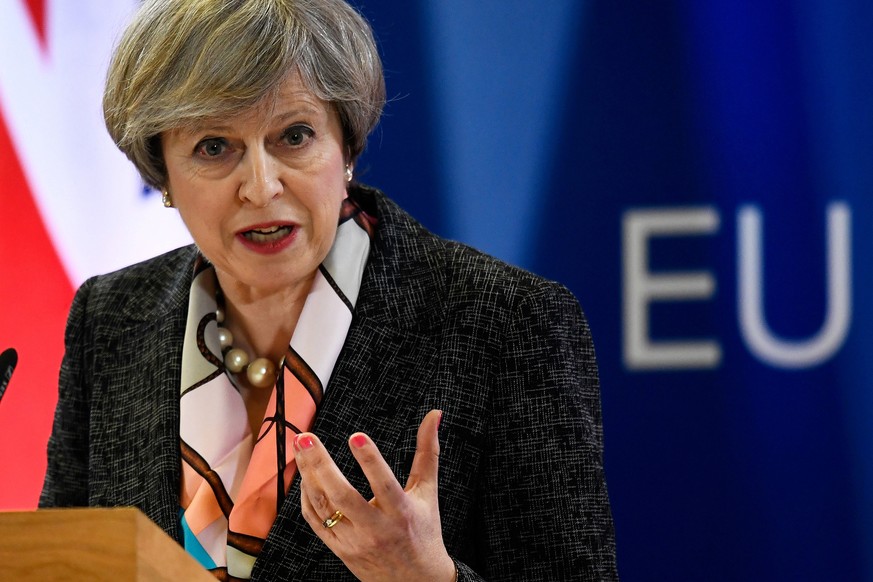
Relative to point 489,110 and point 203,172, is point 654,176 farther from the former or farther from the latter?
point 203,172

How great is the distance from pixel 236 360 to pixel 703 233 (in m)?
0.94

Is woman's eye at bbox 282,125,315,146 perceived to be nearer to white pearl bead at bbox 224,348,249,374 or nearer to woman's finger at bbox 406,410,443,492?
white pearl bead at bbox 224,348,249,374

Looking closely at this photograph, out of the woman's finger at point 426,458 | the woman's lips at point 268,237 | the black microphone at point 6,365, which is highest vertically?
the woman's lips at point 268,237

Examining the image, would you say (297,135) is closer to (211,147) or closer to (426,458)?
(211,147)

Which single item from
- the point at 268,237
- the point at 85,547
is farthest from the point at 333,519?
the point at 268,237

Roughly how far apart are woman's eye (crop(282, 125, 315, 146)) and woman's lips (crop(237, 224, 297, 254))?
0.13 meters

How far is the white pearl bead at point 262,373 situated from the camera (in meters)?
1.80

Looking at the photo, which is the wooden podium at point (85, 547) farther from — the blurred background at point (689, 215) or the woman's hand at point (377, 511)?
the blurred background at point (689, 215)

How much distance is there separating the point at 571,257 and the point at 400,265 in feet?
1.80

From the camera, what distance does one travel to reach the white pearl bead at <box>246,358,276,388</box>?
70.8 inches

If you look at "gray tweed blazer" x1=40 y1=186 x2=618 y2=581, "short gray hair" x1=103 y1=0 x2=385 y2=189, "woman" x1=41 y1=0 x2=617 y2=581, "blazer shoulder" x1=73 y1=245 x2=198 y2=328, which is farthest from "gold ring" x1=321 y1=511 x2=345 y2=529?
"blazer shoulder" x1=73 y1=245 x2=198 y2=328

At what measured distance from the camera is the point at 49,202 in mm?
2674

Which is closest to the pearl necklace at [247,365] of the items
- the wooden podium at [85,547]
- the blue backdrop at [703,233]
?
the blue backdrop at [703,233]

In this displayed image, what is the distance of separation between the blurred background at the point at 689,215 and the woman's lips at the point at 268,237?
2.38 feet
